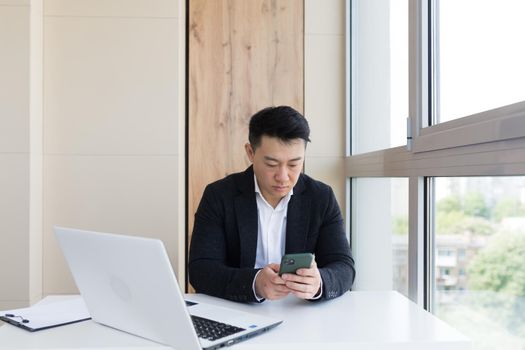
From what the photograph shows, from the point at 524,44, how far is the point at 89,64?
2.18m

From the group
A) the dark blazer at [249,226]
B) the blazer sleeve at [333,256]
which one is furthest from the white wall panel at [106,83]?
the blazer sleeve at [333,256]

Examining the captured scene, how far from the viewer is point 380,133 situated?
2.58 metres

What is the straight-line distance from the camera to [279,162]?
78.0 inches

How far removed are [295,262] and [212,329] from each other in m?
0.32

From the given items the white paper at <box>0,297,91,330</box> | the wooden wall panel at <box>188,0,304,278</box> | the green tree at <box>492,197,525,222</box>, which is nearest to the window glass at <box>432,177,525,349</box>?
the green tree at <box>492,197,525,222</box>

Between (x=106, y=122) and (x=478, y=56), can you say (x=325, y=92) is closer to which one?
(x=106, y=122)

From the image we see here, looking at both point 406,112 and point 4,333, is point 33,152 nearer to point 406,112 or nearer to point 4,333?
point 4,333

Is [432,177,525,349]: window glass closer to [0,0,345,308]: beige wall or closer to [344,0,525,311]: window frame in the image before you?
[344,0,525,311]: window frame

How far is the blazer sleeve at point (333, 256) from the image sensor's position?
69.6 inches

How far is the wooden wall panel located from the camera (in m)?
3.07

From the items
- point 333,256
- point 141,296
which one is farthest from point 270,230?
point 141,296

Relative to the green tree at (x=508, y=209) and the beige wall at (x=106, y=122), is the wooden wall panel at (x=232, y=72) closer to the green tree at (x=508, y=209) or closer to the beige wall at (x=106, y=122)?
the beige wall at (x=106, y=122)

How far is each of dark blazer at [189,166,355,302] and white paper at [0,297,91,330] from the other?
44 centimetres

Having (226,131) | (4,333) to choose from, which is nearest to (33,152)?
(226,131)
